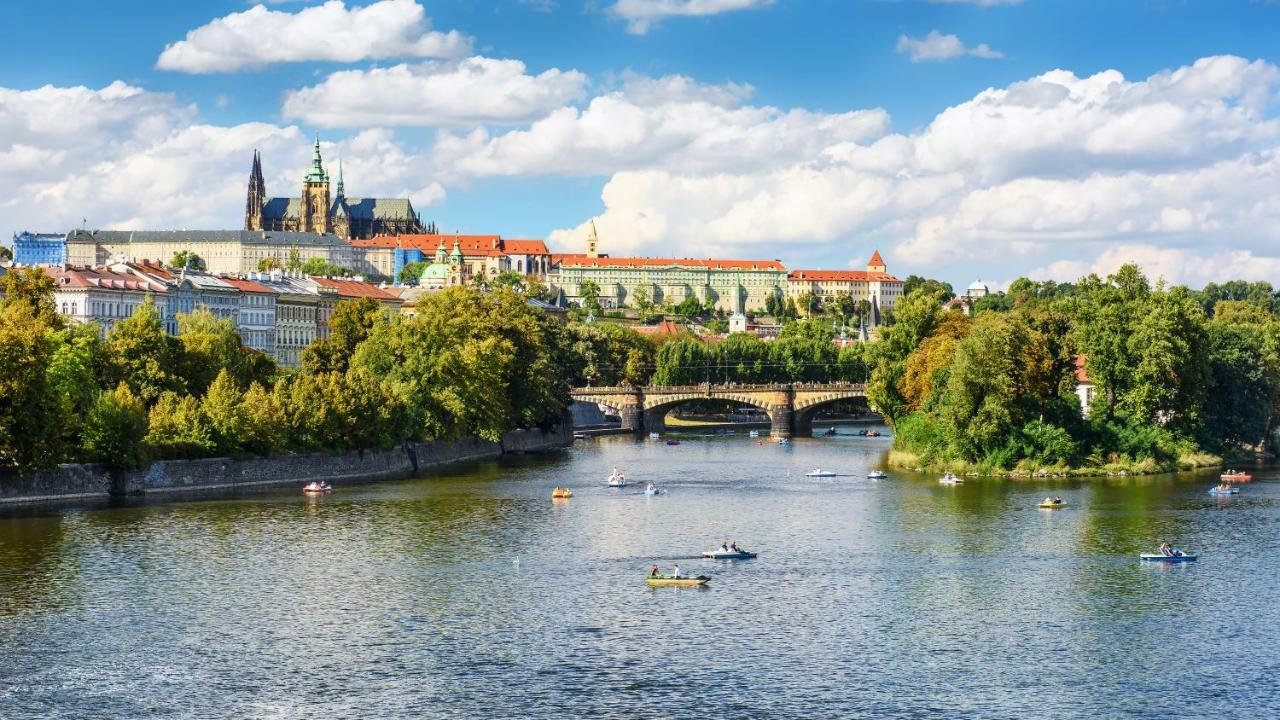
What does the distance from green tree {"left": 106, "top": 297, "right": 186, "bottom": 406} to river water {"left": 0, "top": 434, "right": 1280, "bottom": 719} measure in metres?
13.6

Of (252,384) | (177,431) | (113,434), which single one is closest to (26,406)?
(113,434)

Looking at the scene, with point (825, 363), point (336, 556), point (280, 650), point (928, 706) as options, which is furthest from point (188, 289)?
point (928, 706)

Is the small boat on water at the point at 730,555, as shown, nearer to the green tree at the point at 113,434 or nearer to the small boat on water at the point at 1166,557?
the small boat on water at the point at 1166,557

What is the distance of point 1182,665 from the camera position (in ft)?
143

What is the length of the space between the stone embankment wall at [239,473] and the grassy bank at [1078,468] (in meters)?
27.4

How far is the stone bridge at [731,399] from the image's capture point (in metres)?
154

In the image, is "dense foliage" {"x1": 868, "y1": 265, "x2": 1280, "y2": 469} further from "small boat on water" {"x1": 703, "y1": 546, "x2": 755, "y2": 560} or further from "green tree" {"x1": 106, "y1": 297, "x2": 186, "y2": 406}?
"green tree" {"x1": 106, "y1": 297, "x2": 186, "y2": 406}

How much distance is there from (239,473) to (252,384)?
7.05 m

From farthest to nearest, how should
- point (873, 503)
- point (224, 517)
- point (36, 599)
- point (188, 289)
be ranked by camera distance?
1. point (188, 289)
2. point (873, 503)
3. point (224, 517)
4. point (36, 599)

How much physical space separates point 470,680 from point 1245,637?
20.4m

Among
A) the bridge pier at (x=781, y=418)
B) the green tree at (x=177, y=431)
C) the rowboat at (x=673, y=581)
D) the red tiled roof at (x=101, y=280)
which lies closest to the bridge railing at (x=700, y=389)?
the bridge pier at (x=781, y=418)

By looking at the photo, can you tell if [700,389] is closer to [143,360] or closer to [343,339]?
[343,339]

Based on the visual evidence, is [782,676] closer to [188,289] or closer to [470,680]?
[470,680]

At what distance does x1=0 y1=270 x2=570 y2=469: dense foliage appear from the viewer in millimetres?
71250
